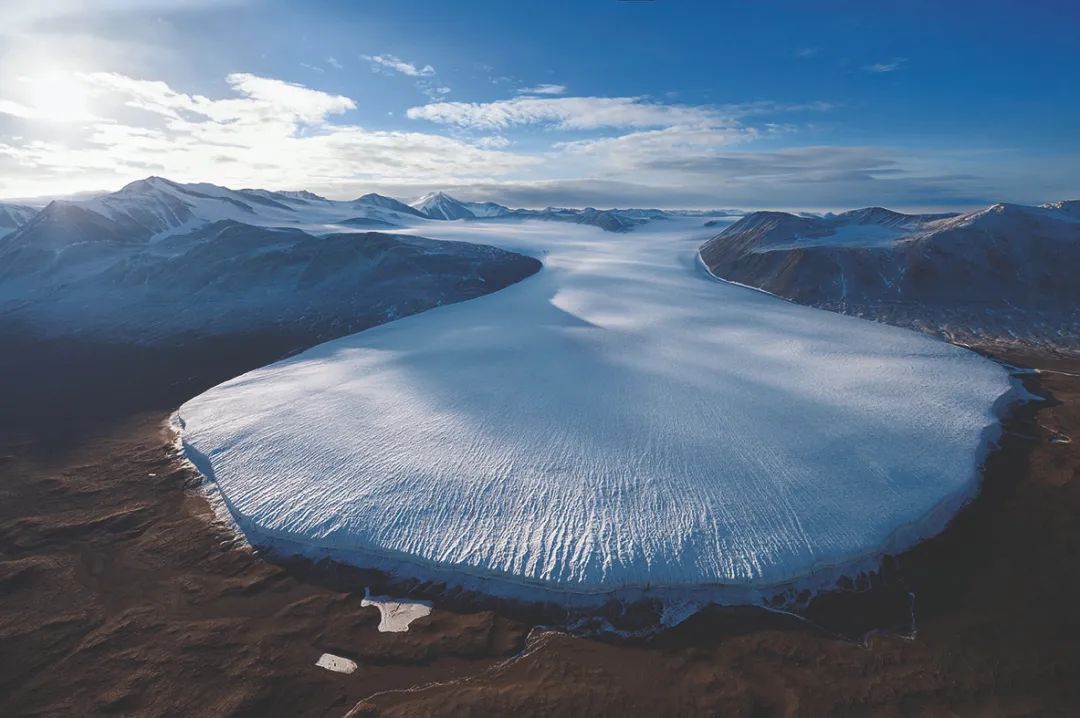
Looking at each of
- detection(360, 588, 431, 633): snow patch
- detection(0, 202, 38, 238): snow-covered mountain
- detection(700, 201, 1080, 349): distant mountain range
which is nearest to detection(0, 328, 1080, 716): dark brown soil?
detection(360, 588, 431, 633): snow patch

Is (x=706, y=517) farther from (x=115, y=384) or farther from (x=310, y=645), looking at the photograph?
(x=115, y=384)

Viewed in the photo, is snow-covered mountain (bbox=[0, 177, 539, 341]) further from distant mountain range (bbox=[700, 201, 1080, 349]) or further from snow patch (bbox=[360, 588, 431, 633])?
distant mountain range (bbox=[700, 201, 1080, 349])

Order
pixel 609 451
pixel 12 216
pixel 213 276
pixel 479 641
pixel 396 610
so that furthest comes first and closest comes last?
pixel 12 216 < pixel 213 276 < pixel 609 451 < pixel 396 610 < pixel 479 641

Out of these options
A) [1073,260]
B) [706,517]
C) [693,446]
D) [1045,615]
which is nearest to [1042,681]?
[1045,615]

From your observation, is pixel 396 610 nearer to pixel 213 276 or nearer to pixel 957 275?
pixel 957 275

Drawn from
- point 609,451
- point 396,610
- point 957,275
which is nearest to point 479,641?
point 396,610

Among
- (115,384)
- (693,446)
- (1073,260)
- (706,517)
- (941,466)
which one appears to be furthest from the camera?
(1073,260)

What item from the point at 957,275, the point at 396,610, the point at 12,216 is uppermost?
the point at 12,216

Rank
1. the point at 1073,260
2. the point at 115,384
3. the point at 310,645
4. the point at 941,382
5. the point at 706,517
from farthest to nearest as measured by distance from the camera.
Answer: the point at 1073,260 < the point at 115,384 < the point at 941,382 < the point at 706,517 < the point at 310,645
